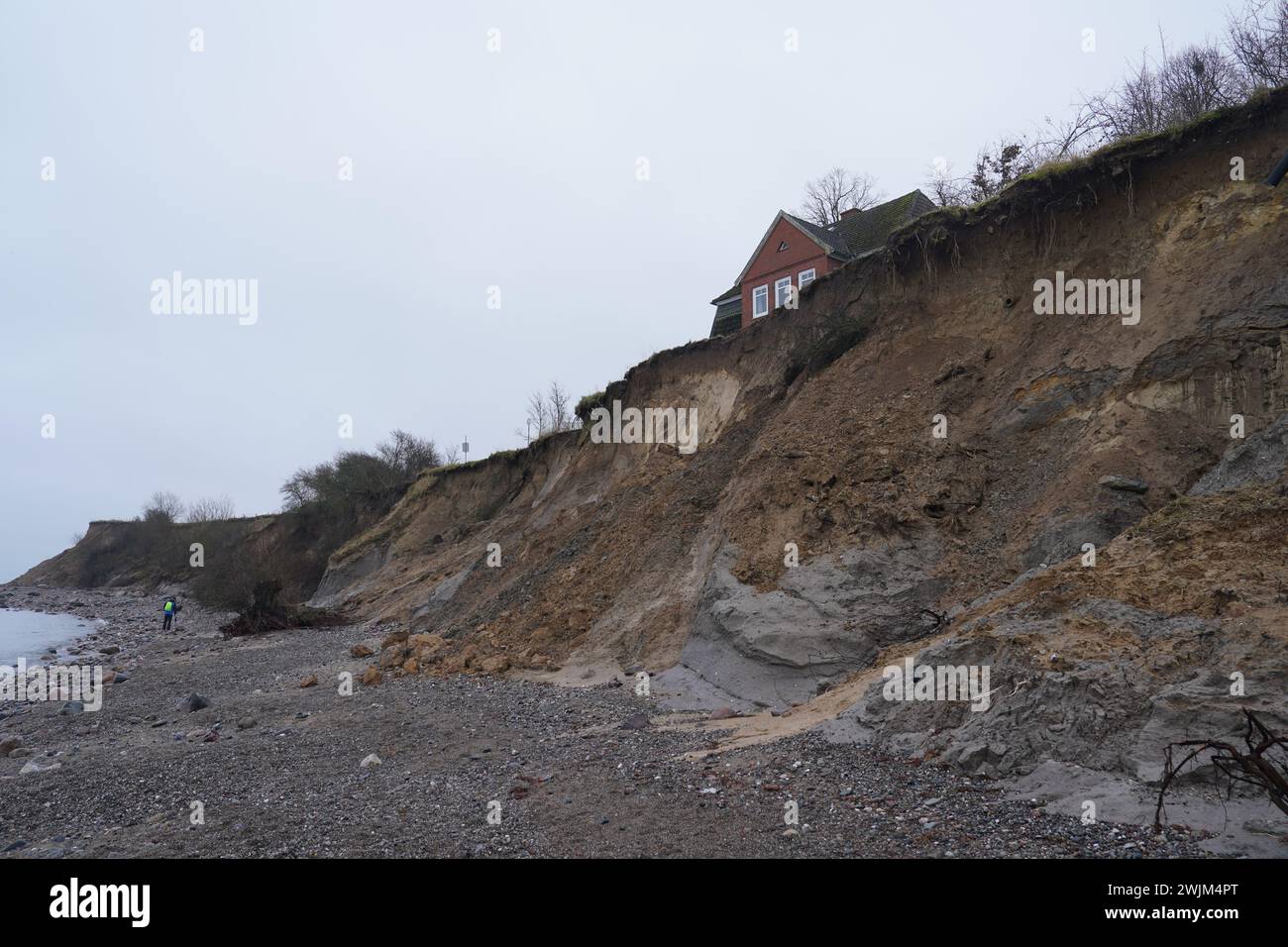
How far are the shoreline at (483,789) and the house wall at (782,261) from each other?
17.5m

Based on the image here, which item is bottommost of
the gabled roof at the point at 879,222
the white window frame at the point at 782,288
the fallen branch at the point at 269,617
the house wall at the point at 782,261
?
the fallen branch at the point at 269,617

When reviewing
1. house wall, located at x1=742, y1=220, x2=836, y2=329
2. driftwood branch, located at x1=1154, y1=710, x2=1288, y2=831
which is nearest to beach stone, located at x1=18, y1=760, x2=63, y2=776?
driftwood branch, located at x1=1154, y1=710, x2=1288, y2=831

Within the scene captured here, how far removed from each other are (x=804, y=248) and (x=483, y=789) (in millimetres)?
22002

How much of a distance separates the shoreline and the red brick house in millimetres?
17486

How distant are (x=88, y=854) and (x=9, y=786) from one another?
351cm

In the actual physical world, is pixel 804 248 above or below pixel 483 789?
above

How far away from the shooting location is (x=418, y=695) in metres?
12.5

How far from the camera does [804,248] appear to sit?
25.7 m

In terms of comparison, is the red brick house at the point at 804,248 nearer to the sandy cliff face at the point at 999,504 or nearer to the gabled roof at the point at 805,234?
the gabled roof at the point at 805,234

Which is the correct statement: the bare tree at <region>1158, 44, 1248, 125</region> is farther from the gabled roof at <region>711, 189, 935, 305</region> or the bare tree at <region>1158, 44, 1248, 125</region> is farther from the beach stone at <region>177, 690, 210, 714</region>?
the beach stone at <region>177, 690, 210, 714</region>

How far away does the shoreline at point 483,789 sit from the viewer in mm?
5484

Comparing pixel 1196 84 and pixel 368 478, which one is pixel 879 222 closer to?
pixel 1196 84

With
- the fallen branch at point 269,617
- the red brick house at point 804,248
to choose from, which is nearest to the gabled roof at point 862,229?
the red brick house at point 804,248

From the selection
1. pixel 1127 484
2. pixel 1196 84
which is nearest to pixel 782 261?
pixel 1196 84
